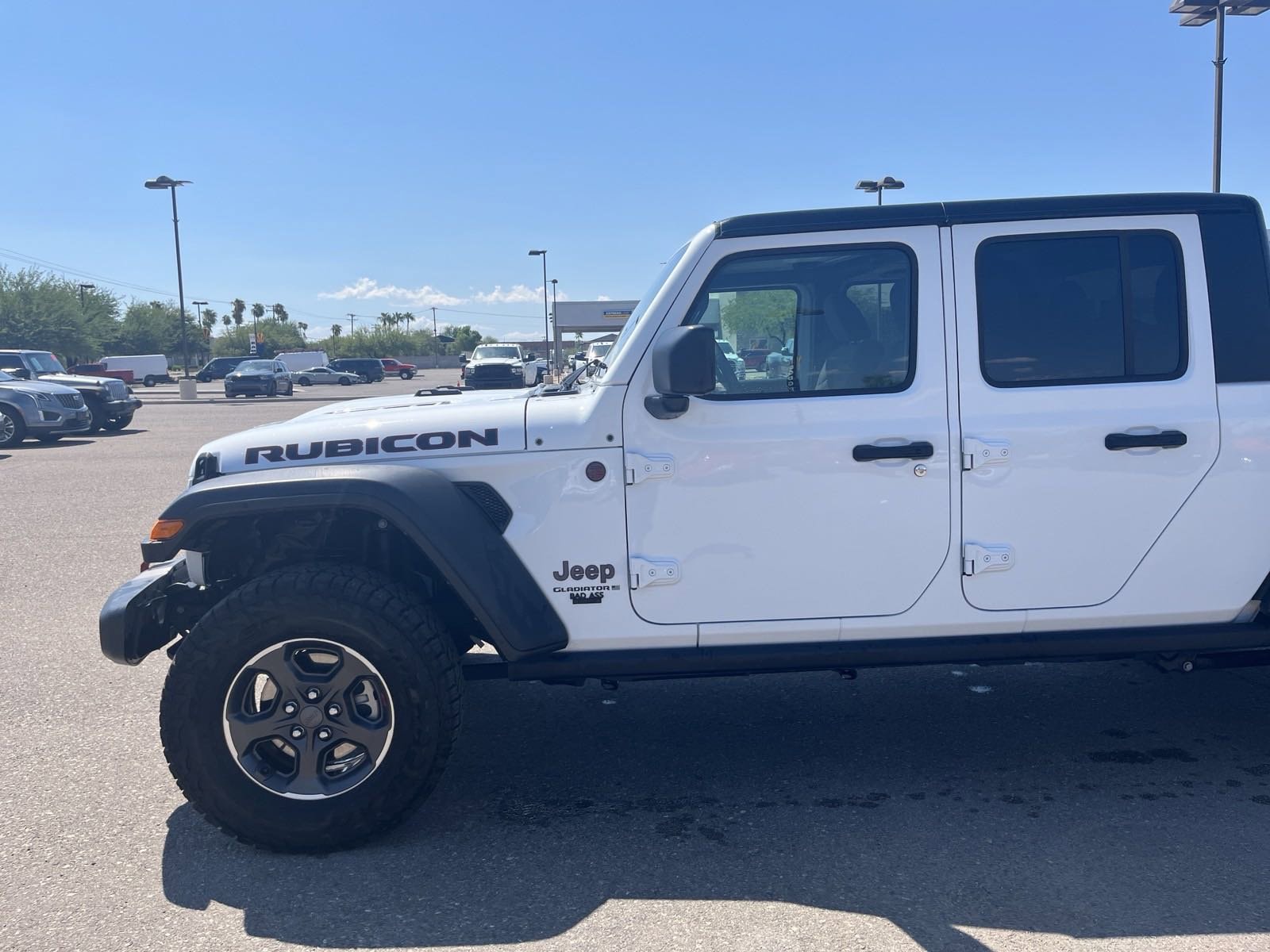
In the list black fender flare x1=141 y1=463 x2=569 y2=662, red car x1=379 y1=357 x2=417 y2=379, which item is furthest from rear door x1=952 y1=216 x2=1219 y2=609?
red car x1=379 y1=357 x2=417 y2=379

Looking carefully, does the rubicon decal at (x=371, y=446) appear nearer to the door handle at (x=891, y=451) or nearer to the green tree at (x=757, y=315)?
the green tree at (x=757, y=315)

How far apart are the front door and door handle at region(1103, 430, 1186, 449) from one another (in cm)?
56

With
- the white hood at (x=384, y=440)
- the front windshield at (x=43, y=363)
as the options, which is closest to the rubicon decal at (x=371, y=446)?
the white hood at (x=384, y=440)

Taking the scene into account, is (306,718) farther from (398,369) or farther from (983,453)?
(398,369)

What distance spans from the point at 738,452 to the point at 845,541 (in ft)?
1.55

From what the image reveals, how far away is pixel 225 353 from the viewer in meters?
111

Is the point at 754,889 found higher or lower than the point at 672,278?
lower

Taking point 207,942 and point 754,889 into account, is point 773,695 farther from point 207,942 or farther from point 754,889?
point 207,942

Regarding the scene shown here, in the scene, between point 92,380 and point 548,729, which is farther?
point 92,380

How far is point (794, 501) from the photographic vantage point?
11.6 feet

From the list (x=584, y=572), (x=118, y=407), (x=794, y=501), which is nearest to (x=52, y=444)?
(x=118, y=407)

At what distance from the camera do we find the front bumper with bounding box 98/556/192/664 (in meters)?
3.59

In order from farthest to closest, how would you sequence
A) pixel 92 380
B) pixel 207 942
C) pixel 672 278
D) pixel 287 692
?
1. pixel 92 380
2. pixel 672 278
3. pixel 287 692
4. pixel 207 942

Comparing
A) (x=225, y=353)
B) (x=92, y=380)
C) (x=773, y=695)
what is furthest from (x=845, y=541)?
(x=225, y=353)
